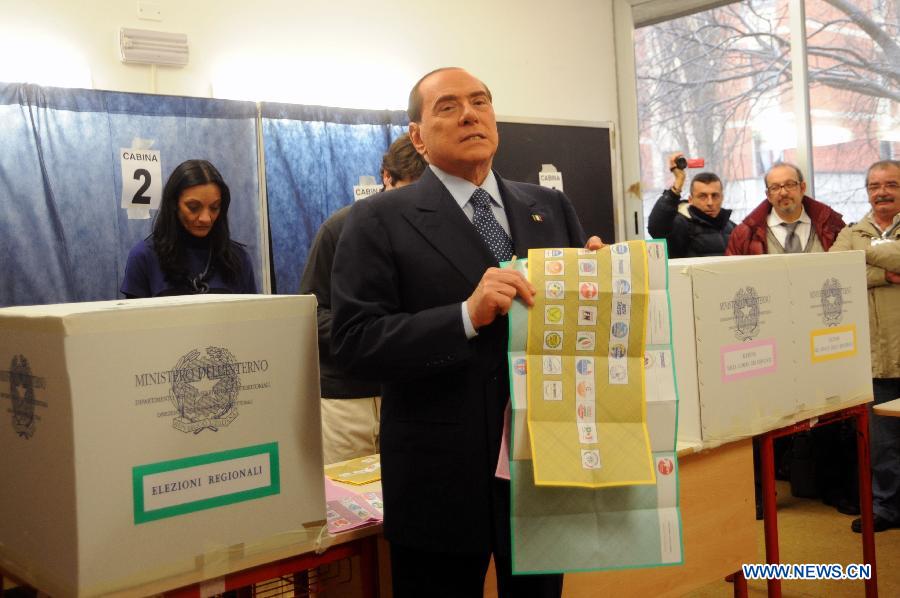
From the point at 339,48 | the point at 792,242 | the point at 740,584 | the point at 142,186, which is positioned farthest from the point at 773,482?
the point at 339,48

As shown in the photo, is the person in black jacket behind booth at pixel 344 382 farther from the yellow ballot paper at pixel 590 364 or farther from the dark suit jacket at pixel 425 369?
the yellow ballot paper at pixel 590 364

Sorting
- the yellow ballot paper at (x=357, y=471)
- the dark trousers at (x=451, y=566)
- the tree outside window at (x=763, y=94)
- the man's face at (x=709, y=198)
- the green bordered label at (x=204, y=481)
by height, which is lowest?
the dark trousers at (x=451, y=566)

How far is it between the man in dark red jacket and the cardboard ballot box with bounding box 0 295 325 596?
3016 millimetres

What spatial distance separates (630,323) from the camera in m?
1.49

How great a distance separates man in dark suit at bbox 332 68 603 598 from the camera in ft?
4.99

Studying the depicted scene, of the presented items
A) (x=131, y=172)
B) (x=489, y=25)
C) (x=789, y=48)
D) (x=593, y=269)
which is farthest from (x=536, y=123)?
(x=593, y=269)

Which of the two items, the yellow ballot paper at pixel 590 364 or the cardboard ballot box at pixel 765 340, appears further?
the cardboard ballot box at pixel 765 340

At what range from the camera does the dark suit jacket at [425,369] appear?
1.52 meters

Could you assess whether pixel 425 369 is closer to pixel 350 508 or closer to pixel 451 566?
pixel 451 566

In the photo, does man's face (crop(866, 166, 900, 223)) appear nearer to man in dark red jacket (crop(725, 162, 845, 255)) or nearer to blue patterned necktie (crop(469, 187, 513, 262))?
man in dark red jacket (crop(725, 162, 845, 255))

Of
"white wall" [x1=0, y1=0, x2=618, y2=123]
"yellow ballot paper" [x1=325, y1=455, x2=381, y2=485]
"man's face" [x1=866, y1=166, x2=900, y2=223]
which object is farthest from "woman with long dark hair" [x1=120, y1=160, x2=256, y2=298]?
"man's face" [x1=866, y1=166, x2=900, y2=223]

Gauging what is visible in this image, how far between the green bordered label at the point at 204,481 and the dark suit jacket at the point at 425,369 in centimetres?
22

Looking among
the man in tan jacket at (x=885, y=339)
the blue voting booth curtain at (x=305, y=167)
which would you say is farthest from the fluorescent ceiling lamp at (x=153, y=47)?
the man in tan jacket at (x=885, y=339)

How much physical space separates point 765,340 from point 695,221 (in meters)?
2.14
